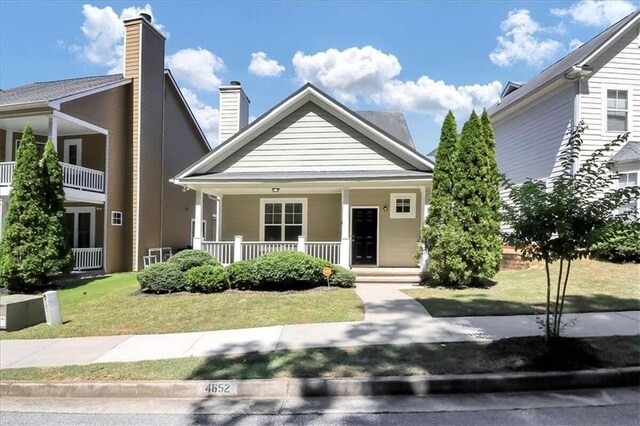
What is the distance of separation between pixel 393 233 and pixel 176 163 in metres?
11.8

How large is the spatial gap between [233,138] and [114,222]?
6663 millimetres

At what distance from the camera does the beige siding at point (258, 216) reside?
49.7 feet

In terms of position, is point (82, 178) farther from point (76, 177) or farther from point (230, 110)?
point (230, 110)

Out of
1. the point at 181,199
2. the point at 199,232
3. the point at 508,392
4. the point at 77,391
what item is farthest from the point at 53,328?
the point at 181,199

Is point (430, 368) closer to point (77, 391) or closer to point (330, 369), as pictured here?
point (330, 369)

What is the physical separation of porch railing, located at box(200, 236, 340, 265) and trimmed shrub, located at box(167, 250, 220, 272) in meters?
1.25

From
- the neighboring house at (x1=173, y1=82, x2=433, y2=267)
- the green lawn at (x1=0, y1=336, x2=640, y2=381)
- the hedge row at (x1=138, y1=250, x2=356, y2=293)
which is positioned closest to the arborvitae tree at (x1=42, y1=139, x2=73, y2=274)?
the hedge row at (x1=138, y1=250, x2=356, y2=293)

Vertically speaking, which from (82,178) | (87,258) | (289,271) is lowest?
(87,258)

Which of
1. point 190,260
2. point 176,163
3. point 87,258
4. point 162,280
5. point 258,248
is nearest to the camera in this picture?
point 162,280

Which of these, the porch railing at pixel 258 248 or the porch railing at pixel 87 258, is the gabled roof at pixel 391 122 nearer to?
the porch railing at pixel 258 248

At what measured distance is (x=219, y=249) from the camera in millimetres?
13633

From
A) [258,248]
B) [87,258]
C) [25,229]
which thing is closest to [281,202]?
[258,248]

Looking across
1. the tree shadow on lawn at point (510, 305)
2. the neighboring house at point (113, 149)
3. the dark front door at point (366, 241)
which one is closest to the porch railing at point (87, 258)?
the neighboring house at point (113, 149)

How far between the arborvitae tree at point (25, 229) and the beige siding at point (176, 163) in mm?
6918
